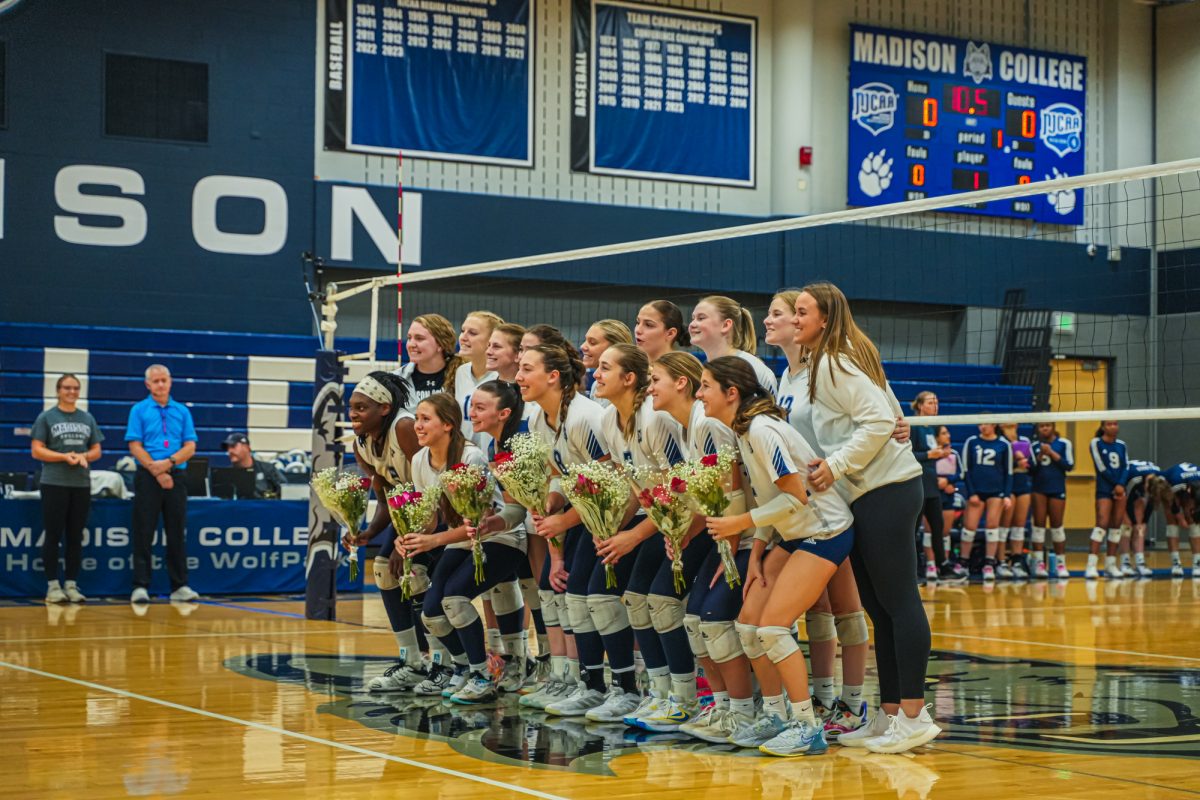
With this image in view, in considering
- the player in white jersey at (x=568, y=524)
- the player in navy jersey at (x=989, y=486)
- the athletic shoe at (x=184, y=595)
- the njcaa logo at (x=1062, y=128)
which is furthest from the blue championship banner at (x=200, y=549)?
the njcaa logo at (x=1062, y=128)

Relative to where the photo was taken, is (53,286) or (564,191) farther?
(564,191)

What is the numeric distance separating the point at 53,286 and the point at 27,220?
708 mm

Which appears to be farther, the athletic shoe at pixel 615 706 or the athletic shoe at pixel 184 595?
the athletic shoe at pixel 184 595

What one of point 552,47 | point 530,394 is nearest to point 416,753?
point 530,394

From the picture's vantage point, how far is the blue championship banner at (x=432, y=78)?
55.5ft

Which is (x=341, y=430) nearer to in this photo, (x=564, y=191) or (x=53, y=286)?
(x=53, y=286)

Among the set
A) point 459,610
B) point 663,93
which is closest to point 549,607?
point 459,610

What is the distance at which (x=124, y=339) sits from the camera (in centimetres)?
1526

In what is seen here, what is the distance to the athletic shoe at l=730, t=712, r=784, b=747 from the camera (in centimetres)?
501

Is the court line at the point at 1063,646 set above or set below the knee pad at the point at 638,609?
below

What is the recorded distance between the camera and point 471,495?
5.97m

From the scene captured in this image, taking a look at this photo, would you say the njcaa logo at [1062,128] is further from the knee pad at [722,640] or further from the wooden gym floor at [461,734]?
the knee pad at [722,640]

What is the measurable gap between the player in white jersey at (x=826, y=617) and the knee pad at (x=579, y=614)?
0.86m

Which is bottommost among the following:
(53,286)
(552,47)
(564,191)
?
(53,286)
